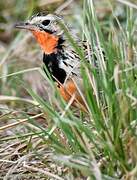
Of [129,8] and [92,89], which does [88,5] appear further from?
[92,89]

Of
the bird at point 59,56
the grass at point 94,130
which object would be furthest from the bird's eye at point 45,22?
Result: the grass at point 94,130

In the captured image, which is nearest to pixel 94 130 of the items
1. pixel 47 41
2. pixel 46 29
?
pixel 47 41

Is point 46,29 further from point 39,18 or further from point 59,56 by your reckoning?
point 59,56

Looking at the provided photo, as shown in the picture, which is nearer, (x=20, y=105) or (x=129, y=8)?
(x=129, y=8)

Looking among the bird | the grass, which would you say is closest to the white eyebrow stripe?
the bird

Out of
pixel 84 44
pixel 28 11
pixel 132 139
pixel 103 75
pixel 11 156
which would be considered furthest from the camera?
pixel 28 11

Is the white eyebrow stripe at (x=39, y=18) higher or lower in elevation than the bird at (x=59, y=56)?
higher

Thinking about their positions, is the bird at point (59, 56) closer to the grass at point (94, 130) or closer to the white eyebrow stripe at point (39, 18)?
the white eyebrow stripe at point (39, 18)

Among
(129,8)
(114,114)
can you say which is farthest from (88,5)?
(114,114)
